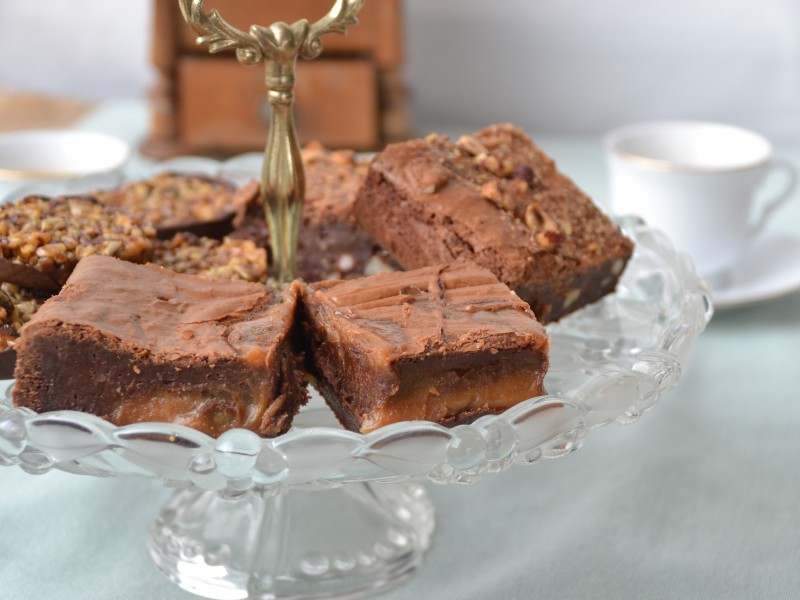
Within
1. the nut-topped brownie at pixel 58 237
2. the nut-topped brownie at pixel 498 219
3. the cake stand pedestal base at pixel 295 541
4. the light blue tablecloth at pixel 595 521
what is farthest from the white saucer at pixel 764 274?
the nut-topped brownie at pixel 58 237

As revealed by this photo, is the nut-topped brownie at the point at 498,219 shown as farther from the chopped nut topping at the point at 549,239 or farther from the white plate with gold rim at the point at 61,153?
the white plate with gold rim at the point at 61,153

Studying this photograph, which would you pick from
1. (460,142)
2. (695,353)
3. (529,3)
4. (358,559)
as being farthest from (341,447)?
(529,3)

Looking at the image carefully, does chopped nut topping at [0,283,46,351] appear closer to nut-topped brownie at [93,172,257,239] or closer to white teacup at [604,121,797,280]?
nut-topped brownie at [93,172,257,239]

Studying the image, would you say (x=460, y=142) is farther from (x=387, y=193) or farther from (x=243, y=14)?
(x=243, y=14)

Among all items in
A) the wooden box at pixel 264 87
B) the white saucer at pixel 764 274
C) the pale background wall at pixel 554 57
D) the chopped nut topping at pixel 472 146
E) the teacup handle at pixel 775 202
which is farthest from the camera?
the pale background wall at pixel 554 57

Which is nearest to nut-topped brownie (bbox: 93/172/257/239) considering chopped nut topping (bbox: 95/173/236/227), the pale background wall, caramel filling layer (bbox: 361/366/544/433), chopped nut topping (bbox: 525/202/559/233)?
chopped nut topping (bbox: 95/173/236/227)
